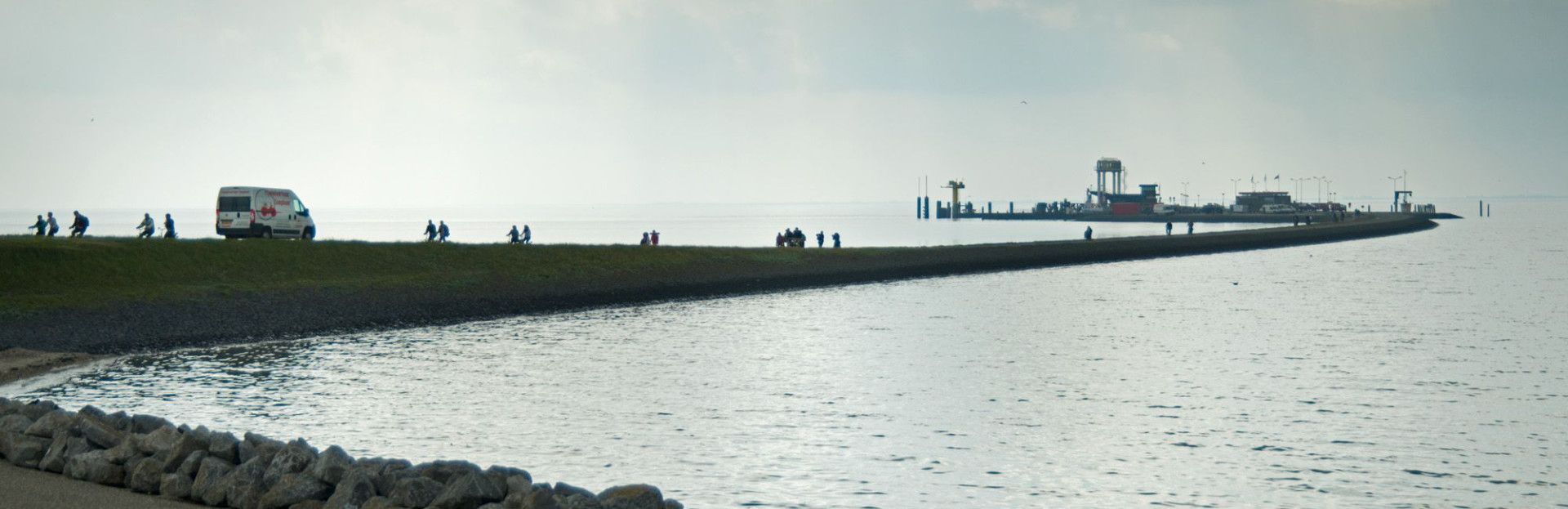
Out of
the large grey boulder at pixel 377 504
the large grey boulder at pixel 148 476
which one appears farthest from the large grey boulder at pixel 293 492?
the large grey boulder at pixel 148 476

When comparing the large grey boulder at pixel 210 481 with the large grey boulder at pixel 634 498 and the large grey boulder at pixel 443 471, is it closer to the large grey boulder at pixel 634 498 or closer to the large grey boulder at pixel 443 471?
the large grey boulder at pixel 443 471

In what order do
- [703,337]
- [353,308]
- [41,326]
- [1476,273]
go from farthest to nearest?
[1476,273], [353,308], [703,337], [41,326]

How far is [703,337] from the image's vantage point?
34000mm

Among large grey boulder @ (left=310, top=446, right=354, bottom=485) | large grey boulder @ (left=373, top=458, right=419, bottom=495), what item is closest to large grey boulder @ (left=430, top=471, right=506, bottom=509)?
large grey boulder @ (left=373, top=458, right=419, bottom=495)

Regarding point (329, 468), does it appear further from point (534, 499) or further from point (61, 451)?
point (61, 451)

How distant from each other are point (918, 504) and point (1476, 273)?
6076 cm

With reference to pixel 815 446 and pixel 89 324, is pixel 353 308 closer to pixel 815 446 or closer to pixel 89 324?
pixel 89 324

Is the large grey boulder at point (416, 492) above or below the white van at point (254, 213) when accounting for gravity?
below

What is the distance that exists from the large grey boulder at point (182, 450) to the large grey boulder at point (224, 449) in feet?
0.20

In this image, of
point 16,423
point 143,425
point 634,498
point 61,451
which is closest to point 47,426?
point 16,423

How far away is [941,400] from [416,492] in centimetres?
1322

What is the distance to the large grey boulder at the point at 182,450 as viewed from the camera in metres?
12.1

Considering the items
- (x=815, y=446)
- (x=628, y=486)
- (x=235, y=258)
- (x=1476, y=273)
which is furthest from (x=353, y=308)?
(x=1476, y=273)

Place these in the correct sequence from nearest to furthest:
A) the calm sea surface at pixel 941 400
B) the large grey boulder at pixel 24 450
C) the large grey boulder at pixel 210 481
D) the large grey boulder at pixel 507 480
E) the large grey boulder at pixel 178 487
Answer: the large grey boulder at pixel 507 480 → the large grey boulder at pixel 210 481 → the large grey boulder at pixel 178 487 → the large grey boulder at pixel 24 450 → the calm sea surface at pixel 941 400
